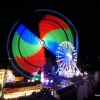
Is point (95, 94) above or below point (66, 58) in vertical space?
below

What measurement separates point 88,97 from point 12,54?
32.8 ft

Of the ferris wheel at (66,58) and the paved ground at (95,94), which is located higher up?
the ferris wheel at (66,58)

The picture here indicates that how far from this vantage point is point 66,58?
25.8m

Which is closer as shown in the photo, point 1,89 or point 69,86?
point 1,89

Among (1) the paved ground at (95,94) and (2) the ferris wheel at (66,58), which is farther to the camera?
(2) the ferris wheel at (66,58)

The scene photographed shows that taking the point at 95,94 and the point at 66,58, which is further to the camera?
Answer: the point at 66,58

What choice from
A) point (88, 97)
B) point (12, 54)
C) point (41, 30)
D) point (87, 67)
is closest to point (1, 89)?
point (12, 54)

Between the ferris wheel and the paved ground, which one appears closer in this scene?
the paved ground

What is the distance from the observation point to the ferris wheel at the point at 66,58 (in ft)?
83.9

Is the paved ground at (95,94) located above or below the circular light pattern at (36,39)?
below

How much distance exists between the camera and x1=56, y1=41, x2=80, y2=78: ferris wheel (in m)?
25.6

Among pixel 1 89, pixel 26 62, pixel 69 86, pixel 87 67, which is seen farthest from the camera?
pixel 87 67

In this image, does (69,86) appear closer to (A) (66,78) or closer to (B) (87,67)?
(A) (66,78)

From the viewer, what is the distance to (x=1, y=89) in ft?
51.4
